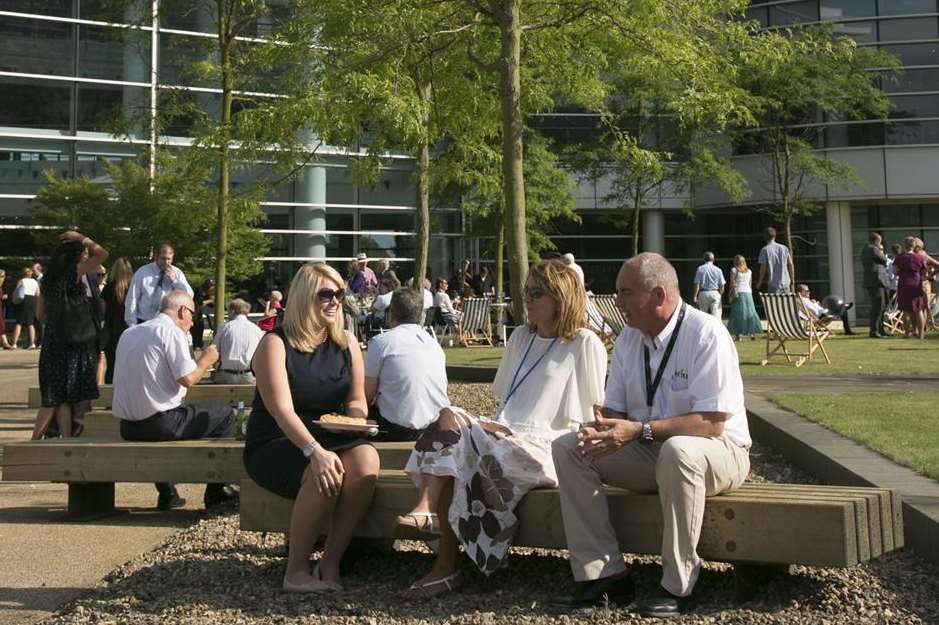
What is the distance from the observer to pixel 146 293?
1234 cm

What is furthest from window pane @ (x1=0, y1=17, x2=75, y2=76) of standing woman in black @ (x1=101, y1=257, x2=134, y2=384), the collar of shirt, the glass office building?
the collar of shirt

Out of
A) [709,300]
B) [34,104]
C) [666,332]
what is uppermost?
[34,104]

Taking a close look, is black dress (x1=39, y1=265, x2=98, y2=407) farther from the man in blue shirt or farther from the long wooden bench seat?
the man in blue shirt

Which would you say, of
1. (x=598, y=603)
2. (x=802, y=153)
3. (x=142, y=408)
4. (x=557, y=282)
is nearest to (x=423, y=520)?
(x=598, y=603)

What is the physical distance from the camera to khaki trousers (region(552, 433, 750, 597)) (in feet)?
14.8

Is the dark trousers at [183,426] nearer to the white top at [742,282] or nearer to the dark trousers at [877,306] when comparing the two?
the white top at [742,282]

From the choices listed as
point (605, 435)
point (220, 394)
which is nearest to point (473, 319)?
point (220, 394)

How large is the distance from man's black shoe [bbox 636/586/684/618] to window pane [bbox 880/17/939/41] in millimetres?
35694

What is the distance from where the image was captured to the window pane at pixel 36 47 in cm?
3297

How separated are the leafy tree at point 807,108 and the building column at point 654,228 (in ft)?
21.1

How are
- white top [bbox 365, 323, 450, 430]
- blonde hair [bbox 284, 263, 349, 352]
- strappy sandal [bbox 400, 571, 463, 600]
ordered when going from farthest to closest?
1. white top [bbox 365, 323, 450, 430]
2. blonde hair [bbox 284, 263, 349, 352]
3. strappy sandal [bbox 400, 571, 463, 600]

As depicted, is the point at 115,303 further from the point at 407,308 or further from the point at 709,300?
the point at 709,300

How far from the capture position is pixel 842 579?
198 inches

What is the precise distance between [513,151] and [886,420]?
17.8 ft
